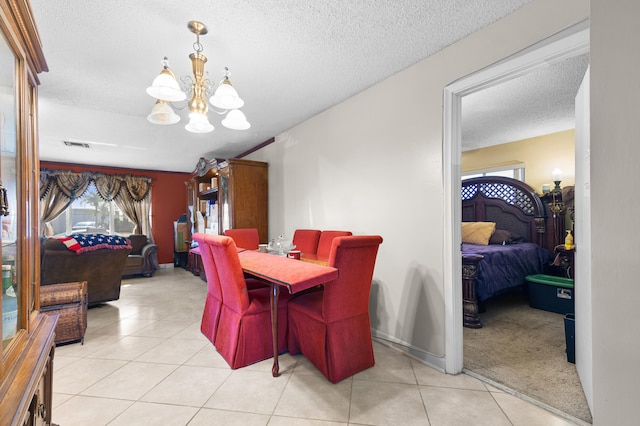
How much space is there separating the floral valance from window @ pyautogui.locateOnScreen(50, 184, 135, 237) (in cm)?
15

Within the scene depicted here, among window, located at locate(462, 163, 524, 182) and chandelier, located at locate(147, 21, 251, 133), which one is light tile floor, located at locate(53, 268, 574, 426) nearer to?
chandelier, located at locate(147, 21, 251, 133)

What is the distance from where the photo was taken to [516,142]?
459 centimetres

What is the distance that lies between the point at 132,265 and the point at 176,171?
2.52 meters

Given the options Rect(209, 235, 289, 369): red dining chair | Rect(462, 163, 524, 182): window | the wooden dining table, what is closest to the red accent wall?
Rect(209, 235, 289, 369): red dining chair

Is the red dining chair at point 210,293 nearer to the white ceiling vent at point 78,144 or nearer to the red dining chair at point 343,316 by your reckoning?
the red dining chair at point 343,316

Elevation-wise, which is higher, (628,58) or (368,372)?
(628,58)

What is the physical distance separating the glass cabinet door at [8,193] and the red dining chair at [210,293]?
1311 millimetres

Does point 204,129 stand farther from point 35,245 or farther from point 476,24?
point 476,24

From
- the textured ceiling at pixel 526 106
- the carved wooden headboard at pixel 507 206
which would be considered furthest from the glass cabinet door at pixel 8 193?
the carved wooden headboard at pixel 507 206

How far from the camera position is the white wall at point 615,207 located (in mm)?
618

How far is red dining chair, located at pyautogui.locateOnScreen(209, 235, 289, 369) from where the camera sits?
80.0 inches

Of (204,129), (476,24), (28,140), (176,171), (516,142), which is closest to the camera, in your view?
(28,140)

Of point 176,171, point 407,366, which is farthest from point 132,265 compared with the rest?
point 407,366

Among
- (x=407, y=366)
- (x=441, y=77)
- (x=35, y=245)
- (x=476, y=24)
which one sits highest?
(x=476, y=24)
